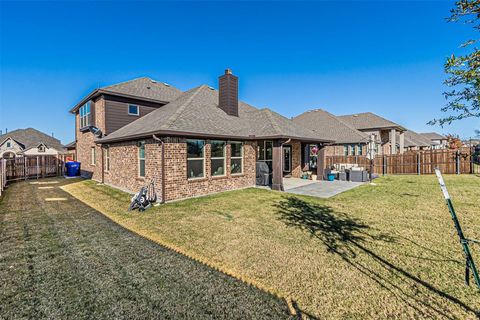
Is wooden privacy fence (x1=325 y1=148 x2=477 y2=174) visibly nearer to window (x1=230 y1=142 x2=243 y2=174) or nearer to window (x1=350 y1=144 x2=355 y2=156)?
window (x1=350 y1=144 x2=355 y2=156)

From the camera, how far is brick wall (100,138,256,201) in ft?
28.5

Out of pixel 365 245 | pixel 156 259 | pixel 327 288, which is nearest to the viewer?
pixel 327 288

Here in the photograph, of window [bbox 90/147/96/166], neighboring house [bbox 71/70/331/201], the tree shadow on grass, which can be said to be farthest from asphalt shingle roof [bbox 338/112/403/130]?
window [bbox 90/147/96/166]

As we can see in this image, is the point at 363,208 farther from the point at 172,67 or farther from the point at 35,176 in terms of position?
the point at 35,176

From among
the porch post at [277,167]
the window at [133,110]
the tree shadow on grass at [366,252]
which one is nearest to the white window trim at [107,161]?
the window at [133,110]

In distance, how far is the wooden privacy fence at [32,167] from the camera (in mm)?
15548

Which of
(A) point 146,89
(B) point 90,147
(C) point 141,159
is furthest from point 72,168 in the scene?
(C) point 141,159

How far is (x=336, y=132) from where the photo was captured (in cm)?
2395

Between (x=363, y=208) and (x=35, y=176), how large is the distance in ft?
74.5

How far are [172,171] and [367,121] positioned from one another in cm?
2617

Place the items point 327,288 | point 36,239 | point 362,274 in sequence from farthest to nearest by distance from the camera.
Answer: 1. point 36,239
2. point 362,274
3. point 327,288

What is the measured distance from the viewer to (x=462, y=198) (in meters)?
8.87

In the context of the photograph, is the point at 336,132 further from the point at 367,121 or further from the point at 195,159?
the point at 195,159

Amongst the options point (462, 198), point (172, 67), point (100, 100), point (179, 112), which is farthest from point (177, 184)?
point (172, 67)
